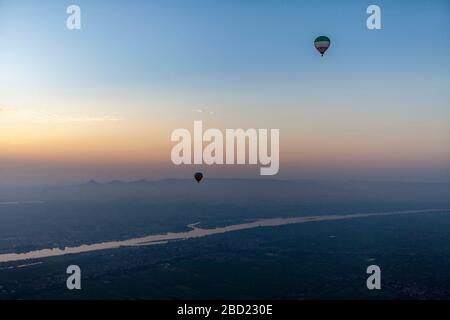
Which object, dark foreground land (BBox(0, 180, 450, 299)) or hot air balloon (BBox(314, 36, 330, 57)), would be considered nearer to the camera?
hot air balloon (BBox(314, 36, 330, 57))

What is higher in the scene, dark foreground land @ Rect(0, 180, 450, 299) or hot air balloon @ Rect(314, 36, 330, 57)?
hot air balloon @ Rect(314, 36, 330, 57)

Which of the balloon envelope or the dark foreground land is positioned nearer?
the balloon envelope

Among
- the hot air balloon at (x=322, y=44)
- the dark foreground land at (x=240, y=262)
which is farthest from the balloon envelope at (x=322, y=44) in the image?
the dark foreground land at (x=240, y=262)

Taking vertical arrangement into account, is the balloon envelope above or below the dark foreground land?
above

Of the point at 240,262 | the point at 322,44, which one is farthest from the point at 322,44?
the point at 240,262

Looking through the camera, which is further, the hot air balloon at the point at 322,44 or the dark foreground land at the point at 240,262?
the dark foreground land at the point at 240,262

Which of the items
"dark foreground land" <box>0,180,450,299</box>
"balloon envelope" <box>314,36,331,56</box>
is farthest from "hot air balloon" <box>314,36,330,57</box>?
"dark foreground land" <box>0,180,450,299</box>

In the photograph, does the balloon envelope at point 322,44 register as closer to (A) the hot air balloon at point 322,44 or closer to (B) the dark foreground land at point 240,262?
(A) the hot air balloon at point 322,44

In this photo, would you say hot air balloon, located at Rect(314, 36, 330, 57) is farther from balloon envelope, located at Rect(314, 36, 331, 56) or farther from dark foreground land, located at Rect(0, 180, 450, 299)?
dark foreground land, located at Rect(0, 180, 450, 299)
